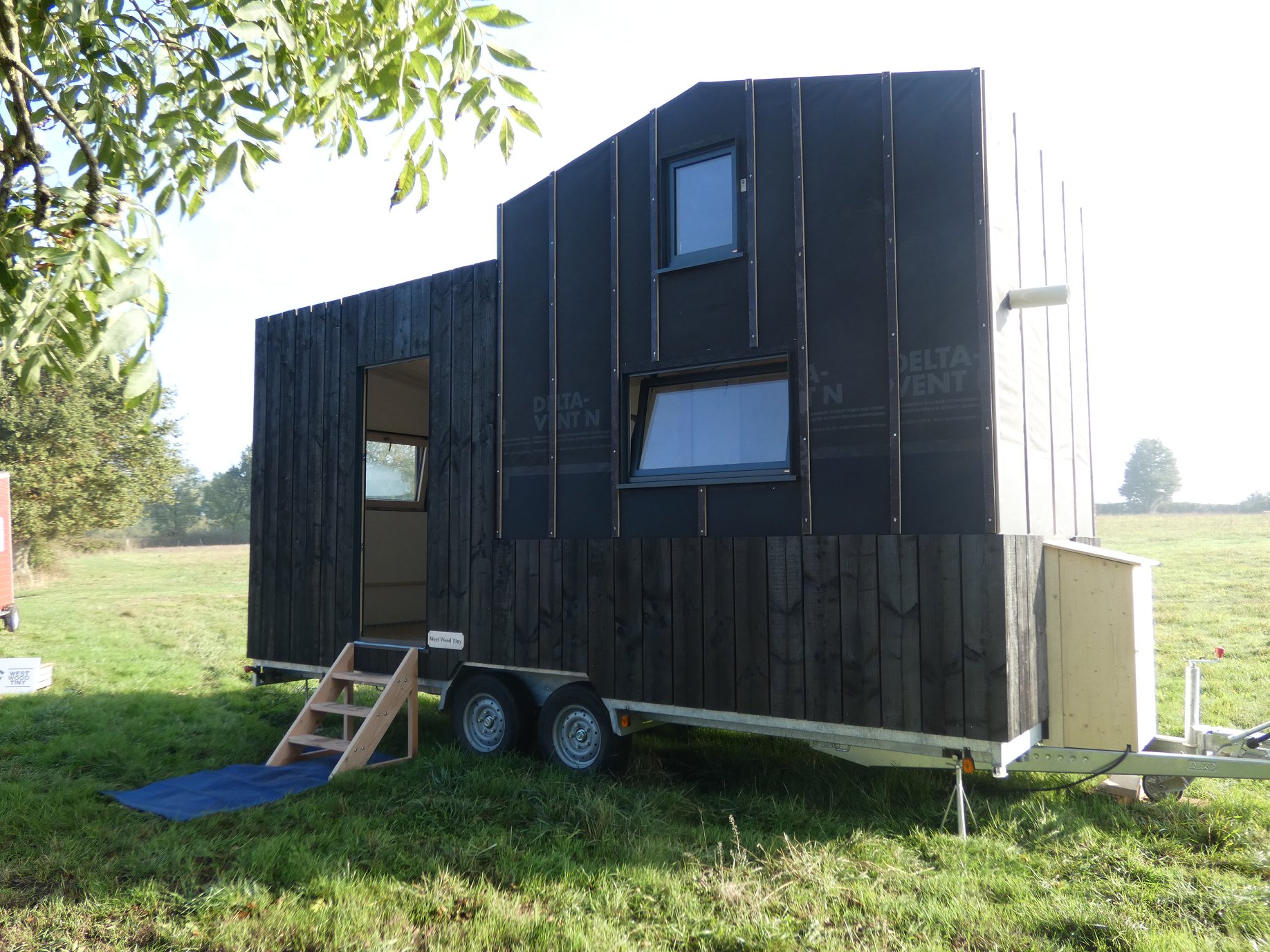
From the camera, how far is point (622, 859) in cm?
490

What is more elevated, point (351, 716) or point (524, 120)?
point (524, 120)

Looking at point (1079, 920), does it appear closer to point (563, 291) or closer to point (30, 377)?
point (30, 377)

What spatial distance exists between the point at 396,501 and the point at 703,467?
543cm

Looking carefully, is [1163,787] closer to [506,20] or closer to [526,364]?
[526,364]

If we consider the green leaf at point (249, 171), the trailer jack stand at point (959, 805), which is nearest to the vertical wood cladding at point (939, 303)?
the trailer jack stand at point (959, 805)

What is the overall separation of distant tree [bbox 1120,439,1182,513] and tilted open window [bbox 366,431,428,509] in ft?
273

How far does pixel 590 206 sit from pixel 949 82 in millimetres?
2717

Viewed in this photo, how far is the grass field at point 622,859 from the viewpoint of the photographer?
4090mm

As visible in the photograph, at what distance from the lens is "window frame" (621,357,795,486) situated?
5.88 m

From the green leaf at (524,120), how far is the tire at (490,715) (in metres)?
4.84

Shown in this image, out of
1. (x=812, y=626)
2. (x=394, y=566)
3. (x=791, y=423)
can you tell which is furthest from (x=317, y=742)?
(x=791, y=423)

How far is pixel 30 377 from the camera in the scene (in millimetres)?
2551

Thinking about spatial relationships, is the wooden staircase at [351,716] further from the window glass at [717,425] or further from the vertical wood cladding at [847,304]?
the vertical wood cladding at [847,304]

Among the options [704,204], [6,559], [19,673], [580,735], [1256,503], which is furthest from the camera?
[1256,503]
